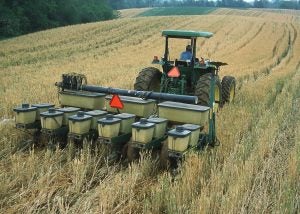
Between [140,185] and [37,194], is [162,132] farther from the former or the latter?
[37,194]

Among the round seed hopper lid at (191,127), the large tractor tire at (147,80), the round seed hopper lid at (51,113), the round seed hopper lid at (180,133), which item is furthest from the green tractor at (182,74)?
the round seed hopper lid at (180,133)

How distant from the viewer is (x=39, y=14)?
39.4 metres

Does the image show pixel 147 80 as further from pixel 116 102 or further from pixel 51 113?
pixel 51 113

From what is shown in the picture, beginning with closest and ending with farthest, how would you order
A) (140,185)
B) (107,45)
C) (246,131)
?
(140,185), (246,131), (107,45)

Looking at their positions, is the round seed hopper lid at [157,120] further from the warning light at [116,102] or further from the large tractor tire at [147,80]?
the large tractor tire at [147,80]

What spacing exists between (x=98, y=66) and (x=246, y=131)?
33.9 ft

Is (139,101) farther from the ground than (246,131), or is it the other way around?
(139,101)

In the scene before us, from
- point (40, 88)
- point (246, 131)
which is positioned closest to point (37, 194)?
point (246, 131)

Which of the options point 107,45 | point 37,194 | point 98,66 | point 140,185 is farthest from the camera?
point 107,45

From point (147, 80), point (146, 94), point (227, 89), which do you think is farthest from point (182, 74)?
point (146, 94)

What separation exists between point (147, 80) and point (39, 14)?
1310 inches

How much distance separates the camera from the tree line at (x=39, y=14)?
3472 centimetres

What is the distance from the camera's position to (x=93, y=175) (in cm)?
477

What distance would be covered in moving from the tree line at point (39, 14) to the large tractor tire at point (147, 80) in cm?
2795
